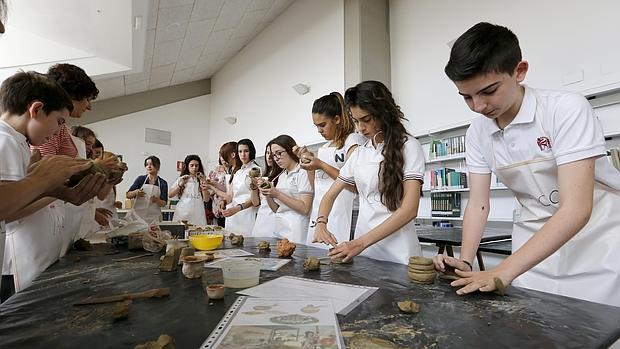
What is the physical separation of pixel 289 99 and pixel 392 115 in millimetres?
4823

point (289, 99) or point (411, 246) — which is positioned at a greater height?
point (289, 99)

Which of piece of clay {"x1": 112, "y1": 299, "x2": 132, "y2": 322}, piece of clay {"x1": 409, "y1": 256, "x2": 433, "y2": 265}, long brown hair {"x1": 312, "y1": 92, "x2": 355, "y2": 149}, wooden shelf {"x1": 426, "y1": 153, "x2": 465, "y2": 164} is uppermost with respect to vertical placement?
long brown hair {"x1": 312, "y1": 92, "x2": 355, "y2": 149}

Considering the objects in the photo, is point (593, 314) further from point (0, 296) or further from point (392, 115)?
point (0, 296)

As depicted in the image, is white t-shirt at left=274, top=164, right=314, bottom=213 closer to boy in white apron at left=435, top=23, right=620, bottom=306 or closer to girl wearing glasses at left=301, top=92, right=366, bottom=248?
girl wearing glasses at left=301, top=92, right=366, bottom=248

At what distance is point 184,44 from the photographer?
5.94 meters

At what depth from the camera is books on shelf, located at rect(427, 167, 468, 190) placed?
12.6 feet

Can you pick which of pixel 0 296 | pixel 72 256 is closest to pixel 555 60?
pixel 72 256

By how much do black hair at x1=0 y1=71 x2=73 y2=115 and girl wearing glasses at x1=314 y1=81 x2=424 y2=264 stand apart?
116 centimetres

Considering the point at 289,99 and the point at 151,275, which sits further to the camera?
the point at 289,99

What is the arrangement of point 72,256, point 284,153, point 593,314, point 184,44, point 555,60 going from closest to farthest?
point 593,314, point 72,256, point 284,153, point 555,60, point 184,44

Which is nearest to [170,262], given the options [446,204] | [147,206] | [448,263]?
[448,263]

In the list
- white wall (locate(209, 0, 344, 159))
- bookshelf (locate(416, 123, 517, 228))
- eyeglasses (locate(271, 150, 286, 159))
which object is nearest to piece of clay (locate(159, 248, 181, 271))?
eyeglasses (locate(271, 150, 286, 159))

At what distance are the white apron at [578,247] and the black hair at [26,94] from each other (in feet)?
5.43

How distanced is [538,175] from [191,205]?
3.82 meters
